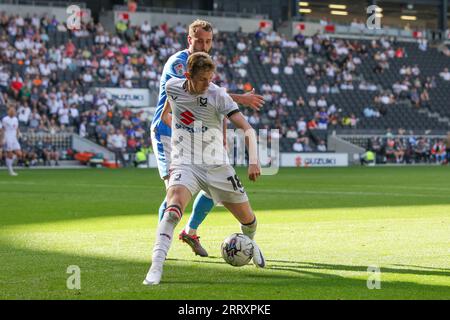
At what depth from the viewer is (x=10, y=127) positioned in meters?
34.0

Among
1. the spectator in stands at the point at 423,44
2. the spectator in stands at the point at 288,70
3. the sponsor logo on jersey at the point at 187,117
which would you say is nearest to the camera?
the sponsor logo on jersey at the point at 187,117

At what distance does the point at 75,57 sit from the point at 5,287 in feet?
131

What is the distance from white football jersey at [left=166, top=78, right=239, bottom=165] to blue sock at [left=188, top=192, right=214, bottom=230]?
148 centimetres

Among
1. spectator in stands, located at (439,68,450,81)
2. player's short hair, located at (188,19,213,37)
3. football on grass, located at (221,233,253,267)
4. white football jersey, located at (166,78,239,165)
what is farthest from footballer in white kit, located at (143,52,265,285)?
spectator in stands, located at (439,68,450,81)

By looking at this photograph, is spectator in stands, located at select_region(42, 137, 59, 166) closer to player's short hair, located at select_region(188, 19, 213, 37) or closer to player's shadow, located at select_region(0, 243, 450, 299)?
player's shadow, located at select_region(0, 243, 450, 299)

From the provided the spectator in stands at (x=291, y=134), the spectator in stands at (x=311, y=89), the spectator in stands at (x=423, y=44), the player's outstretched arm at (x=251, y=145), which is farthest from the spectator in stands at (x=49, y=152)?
the player's outstretched arm at (x=251, y=145)

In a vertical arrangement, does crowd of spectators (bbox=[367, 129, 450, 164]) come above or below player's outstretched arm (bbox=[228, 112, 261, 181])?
below

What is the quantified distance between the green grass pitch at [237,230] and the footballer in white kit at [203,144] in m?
0.78

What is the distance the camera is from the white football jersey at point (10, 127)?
33875 mm

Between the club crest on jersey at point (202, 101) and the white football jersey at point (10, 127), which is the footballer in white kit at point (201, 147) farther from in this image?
the white football jersey at point (10, 127)

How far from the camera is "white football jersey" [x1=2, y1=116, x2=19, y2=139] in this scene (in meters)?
33.9

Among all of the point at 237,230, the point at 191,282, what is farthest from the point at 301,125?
the point at 191,282
